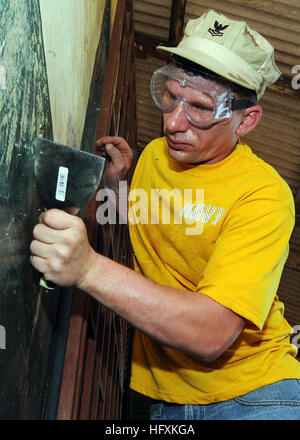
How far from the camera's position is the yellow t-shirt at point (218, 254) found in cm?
173

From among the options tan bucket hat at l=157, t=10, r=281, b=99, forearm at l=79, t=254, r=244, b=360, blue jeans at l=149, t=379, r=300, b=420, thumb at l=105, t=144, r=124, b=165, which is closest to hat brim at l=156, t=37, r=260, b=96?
tan bucket hat at l=157, t=10, r=281, b=99

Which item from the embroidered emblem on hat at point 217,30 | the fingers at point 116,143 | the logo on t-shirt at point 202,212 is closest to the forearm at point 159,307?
the logo on t-shirt at point 202,212

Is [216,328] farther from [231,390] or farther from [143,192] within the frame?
[143,192]

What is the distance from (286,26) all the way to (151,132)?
97.0 inches

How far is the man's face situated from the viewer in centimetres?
196

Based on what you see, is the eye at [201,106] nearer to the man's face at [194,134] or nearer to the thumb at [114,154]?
the man's face at [194,134]

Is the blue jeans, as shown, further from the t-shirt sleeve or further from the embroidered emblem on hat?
the embroidered emblem on hat

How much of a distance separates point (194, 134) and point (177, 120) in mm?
86

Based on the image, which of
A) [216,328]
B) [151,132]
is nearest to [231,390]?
[216,328]

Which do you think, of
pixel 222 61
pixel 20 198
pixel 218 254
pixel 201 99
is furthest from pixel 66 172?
pixel 222 61

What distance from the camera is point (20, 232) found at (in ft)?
4.86

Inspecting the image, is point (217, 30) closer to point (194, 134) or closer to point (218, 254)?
point (194, 134)

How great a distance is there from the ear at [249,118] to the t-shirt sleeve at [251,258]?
0.35 meters

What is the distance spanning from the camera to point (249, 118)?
6.90 ft
